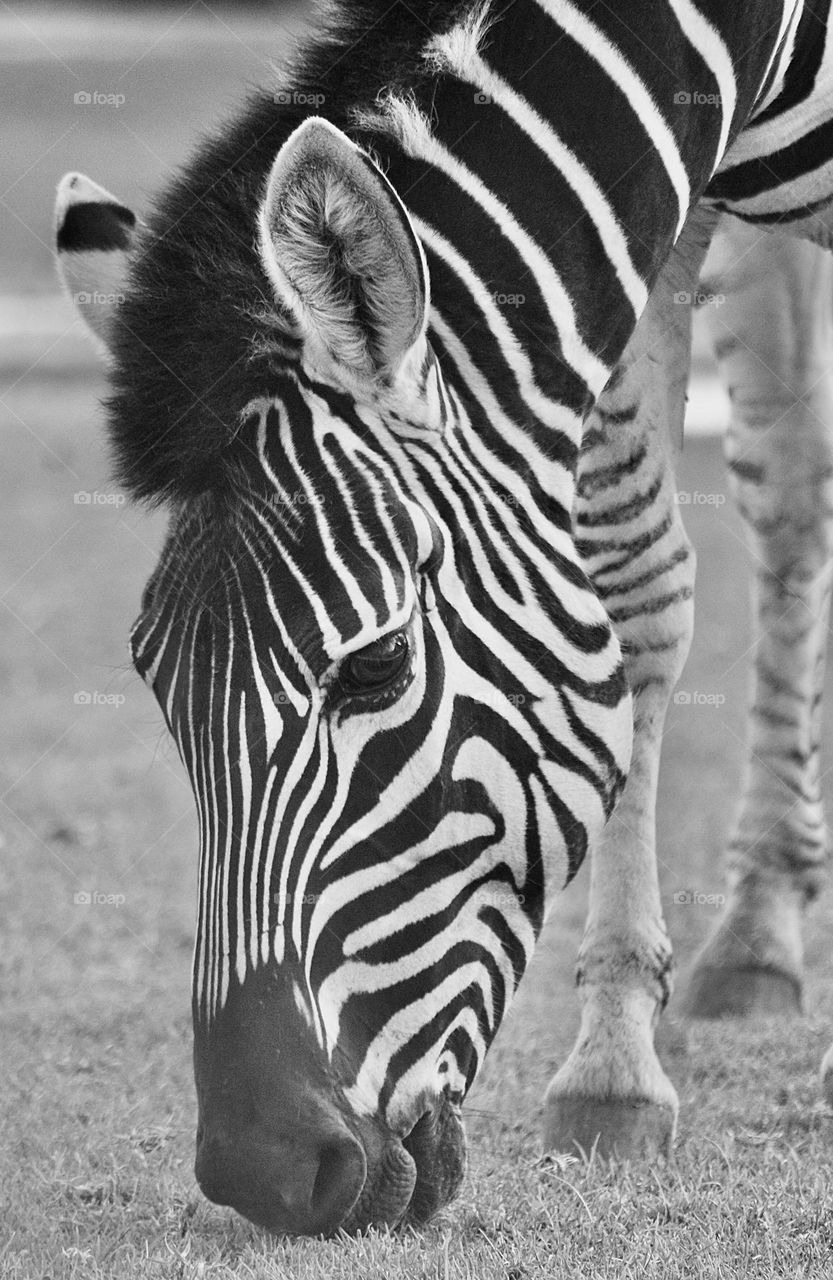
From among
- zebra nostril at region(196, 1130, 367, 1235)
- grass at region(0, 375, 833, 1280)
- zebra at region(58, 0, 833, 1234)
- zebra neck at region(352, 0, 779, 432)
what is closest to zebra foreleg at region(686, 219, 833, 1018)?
grass at region(0, 375, 833, 1280)

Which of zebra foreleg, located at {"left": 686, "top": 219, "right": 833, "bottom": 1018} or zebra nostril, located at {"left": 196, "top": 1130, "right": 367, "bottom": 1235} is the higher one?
zebra foreleg, located at {"left": 686, "top": 219, "right": 833, "bottom": 1018}

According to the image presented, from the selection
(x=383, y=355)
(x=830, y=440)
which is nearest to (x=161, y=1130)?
(x=383, y=355)

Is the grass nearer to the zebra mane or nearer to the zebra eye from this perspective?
the zebra mane

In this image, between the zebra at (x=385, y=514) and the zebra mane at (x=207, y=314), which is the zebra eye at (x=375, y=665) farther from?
the zebra mane at (x=207, y=314)

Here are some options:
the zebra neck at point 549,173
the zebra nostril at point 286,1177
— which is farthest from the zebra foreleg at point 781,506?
the zebra nostril at point 286,1177

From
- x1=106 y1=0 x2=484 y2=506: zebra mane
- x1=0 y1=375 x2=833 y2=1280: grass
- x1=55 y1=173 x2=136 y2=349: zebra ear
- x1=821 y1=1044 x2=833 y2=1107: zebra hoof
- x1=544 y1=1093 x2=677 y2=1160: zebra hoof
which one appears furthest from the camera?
x1=821 y1=1044 x2=833 y2=1107: zebra hoof

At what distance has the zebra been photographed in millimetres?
2523

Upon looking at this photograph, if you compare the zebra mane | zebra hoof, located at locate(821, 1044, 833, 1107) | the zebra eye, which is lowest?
zebra hoof, located at locate(821, 1044, 833, 1107)

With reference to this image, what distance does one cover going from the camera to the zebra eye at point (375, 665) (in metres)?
2.54

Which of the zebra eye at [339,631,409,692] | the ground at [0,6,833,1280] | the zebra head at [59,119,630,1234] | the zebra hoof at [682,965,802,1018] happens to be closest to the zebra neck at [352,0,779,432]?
the zebra head at [59,119,630,1234]

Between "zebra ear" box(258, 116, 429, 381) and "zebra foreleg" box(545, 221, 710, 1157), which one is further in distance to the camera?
"zebra foreleg" box(545, 221, 710, 1157)

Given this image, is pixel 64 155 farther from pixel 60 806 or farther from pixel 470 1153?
pixel 470 1153

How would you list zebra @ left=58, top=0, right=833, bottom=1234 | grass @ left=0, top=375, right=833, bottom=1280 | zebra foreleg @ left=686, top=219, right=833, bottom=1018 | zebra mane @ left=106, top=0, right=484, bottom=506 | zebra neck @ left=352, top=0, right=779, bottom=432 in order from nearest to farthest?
zebra @ left=58, top=0, right=833, bottom=1234, zebra mane @ left=106, top=0, right=484, bottom=506, zebra neck @ left=352, top=0, right=779, bottom=432, grass @ left=0, top=375, right=833, bottom=1280, zebra foreleg @ left=686, top=219, right=833, bottom=1018

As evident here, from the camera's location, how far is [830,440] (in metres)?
5.58
